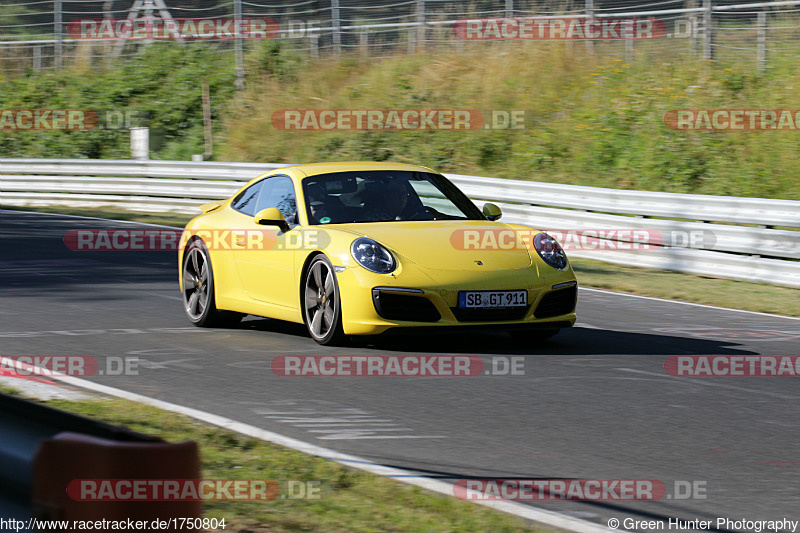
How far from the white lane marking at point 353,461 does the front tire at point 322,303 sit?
6.33 ft

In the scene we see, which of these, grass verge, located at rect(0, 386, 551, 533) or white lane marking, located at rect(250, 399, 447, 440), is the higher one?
grass verge, located at rect(0, 386, 551, 533)

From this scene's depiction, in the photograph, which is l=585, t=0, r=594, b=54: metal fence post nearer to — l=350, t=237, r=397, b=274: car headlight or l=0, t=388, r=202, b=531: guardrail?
l=350, t=237, r=397, b=274: car headlight

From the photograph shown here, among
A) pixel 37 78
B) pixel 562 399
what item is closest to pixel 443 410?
pixel 562 399

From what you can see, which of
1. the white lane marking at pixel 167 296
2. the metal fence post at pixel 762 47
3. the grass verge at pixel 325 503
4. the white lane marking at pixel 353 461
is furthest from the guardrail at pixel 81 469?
the metal fence post at pixel 762 47

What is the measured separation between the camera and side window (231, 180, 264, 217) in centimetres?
966

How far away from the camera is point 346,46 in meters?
28.7

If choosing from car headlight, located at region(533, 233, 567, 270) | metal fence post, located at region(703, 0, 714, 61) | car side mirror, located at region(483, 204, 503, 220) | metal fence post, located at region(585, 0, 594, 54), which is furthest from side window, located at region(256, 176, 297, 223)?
metal fence post, located at region(585, 0, 594, 54)

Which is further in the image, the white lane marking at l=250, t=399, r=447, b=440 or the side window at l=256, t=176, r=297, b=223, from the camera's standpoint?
the side window at l=256, t=176, r=297, b=223

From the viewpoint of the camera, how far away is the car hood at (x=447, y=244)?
8188mm

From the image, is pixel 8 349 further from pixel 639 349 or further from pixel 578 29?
pixel 578 29

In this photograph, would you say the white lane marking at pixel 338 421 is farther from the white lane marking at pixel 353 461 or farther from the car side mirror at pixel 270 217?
the car side mirror at pixel 270 217

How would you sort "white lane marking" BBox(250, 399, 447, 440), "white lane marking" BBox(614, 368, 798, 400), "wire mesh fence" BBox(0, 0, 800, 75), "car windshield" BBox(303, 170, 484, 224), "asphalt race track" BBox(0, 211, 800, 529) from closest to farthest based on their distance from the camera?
"asphalt race track" BBox(0, 211, 800, 529)
"white lane marking" BBox(250, 399, 447, 440)
"white lane marking" BBox(614, 368, 798, 400)
"car windshield" BBox(303, 170, 484, 224)
"wire mesh fence" BBox(0, 0, 800, 75)

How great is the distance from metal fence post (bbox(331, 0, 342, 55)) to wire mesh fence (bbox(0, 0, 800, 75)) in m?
0.03

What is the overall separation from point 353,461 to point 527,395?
1.96 m
